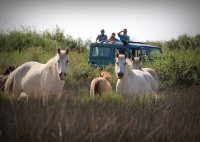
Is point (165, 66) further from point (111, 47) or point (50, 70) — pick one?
point (50, 70)

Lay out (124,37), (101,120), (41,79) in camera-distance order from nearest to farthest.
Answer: (101,120), (41,79), (124,37)

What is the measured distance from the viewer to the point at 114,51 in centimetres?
1747

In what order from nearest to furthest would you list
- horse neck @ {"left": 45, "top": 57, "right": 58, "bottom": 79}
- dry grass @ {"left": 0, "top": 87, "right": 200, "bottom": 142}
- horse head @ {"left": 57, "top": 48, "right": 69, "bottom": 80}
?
dry grass @ {"left": 0, "top": 87, "right": 200, "bottom": 142} → horse head @ {"left": 57, "top": 48, "right": 69, "bottom": 80} → horse neck @ {"left": 45, "top": 57, "right": 58, "bottom": 79}

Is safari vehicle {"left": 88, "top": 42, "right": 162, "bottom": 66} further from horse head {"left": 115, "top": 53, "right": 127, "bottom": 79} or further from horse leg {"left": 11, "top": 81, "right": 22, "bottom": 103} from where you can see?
horse leg {"left": 11, "top": 81, "right": 22, "bottom": 103}

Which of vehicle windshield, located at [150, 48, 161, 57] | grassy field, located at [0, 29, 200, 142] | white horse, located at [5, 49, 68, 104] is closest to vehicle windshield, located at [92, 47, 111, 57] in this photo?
vehicle windshield, located at [150, 48, 161, 57]

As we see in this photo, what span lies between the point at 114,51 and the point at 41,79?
8.89 metres

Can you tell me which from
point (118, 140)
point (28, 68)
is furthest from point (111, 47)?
point (118, 140)

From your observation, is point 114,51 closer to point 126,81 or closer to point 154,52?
point 154,52

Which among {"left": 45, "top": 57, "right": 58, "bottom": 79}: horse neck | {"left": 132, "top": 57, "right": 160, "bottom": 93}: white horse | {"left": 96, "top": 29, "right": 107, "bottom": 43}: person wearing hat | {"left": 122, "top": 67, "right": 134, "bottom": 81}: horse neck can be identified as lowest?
{"left": 132, "top": 57, "right": 160, "bottom": 93}: white horse

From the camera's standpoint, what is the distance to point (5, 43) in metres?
24.1

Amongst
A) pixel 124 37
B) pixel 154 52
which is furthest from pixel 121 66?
pixel 154 52

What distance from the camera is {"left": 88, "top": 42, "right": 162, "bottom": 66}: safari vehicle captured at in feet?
56.2

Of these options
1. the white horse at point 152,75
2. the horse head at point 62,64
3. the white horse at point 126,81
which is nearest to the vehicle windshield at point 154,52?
the white horse at point 152,75

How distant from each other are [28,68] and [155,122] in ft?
13.8
